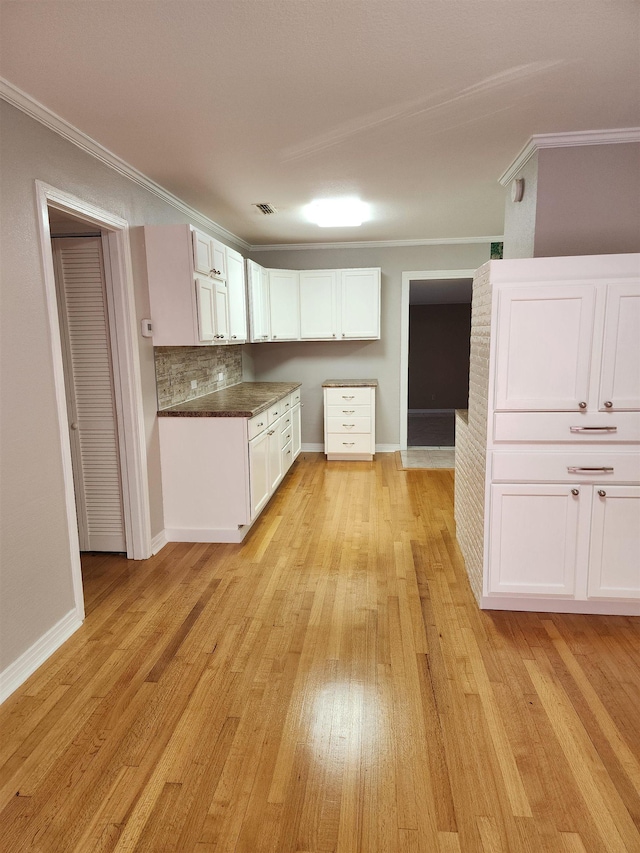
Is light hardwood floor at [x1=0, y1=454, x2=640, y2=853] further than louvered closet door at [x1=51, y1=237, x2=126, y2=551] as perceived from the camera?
No

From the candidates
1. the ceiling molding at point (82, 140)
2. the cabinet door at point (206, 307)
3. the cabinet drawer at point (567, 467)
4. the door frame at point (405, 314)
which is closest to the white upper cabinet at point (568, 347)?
the cabinet drawer at point (567, 467)

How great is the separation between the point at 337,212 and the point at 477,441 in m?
2.51

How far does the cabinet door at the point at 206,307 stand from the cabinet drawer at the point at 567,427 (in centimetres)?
206

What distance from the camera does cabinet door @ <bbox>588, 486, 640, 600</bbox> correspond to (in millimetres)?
2588

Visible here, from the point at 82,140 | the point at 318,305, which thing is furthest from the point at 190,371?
the point at 318,305

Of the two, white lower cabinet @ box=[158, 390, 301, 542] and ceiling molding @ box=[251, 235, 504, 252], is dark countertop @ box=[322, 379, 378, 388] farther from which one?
white lower cabinet @ box=[158, 390, 301, 542]

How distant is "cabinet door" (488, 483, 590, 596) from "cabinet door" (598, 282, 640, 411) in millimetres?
485

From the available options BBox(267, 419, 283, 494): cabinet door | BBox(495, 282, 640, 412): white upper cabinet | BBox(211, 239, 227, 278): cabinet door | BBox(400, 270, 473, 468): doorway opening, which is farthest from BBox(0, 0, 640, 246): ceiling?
BBox(400, 270, 473, 468): doorway opening

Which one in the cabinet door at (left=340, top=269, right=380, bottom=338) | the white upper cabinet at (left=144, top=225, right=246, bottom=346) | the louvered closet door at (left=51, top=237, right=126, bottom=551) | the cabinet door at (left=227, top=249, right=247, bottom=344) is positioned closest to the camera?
the louvered closet door at (left=51, top=237, right=126, bottom=551)

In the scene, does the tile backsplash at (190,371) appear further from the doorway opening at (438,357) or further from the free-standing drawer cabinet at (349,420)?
the doorway opening at (438,357)

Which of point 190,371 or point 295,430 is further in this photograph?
point 295,430

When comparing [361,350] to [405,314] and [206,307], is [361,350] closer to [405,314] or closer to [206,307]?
[405,314]

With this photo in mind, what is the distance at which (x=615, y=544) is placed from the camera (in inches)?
103

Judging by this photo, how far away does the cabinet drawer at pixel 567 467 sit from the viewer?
257 cm
